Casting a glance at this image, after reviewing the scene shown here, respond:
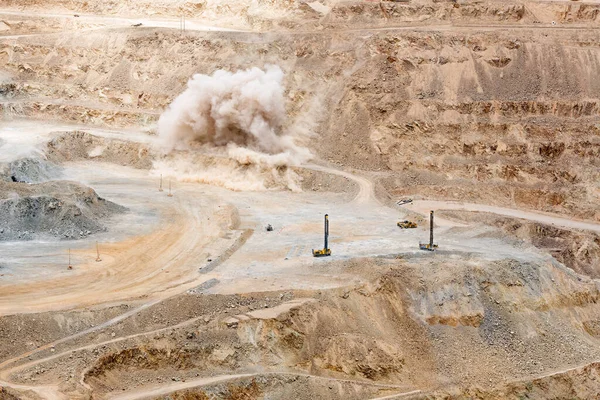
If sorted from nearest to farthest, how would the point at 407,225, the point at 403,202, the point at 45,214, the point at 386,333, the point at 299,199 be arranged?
the point at 386,333
the point at 45,214
the point at 407,225
the point at 299,199
the point at 403,202

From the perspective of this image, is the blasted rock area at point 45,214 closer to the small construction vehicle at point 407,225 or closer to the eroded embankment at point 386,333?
the eroded embankment at point 386,333

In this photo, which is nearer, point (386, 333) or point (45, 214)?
point (386, 333)

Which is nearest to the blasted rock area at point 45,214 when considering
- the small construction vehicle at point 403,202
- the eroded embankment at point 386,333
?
the eroded embankment at point 386,333

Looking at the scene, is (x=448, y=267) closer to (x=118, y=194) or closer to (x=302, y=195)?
(x=302, y=195)

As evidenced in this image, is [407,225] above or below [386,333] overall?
above

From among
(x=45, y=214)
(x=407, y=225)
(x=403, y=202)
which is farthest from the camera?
(x=403, y=202)

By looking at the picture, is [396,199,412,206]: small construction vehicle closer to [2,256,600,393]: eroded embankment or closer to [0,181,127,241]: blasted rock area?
[2,256,600,393]: eroded embankment

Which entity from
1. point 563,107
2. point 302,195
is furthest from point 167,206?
point 563,107

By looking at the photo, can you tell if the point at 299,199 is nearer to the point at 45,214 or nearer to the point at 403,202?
the point at 403,202

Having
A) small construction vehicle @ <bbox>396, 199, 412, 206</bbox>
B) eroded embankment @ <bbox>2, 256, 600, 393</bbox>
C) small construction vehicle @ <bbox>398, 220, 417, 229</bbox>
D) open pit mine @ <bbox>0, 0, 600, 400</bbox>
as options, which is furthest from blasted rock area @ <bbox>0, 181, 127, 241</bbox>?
small construction vehicle @ <bbox>396, 199, 412, 206</bbox>

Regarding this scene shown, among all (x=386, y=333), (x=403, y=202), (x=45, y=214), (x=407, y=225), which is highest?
(x=45, y=214)

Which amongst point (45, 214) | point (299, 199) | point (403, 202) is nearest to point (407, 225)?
point (403, 202)
